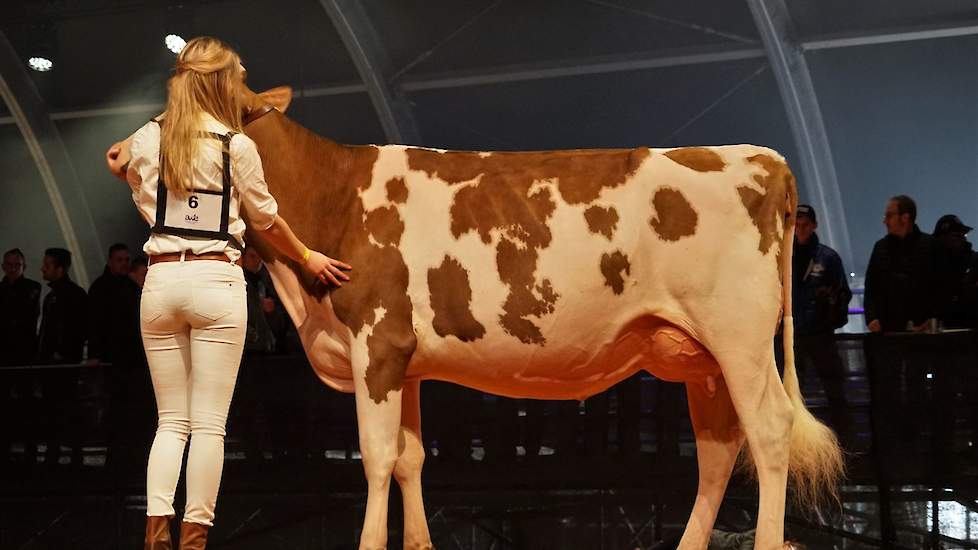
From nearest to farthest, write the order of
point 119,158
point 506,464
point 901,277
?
point 119,158 → point 506,464 → point 901,277

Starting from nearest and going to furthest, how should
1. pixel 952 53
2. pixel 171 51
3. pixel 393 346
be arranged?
1. pixel 393 346
2. pixel 952 53
3. pixel 171 51

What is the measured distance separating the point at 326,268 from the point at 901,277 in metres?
3.93

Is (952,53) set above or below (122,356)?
above

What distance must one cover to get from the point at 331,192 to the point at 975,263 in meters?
4.43

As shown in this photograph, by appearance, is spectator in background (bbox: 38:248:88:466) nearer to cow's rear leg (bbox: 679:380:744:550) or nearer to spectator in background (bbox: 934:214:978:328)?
cow's rear leg (bbox: 679:380:744:550)

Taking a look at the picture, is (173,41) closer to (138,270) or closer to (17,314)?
(138,270)

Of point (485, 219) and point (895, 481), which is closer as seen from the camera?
point (485, 219)

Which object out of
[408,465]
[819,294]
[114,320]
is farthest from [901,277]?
[114,320]

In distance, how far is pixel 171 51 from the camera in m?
9.17

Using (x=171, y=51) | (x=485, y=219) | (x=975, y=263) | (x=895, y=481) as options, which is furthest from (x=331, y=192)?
(x=171, y=51)

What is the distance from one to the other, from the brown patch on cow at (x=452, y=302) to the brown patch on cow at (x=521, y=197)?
126 millimetres

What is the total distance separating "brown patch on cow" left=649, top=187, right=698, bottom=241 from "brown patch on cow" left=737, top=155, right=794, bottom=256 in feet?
0.71

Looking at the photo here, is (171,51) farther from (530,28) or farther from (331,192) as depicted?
(331,192)

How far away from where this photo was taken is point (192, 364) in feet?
11.5
